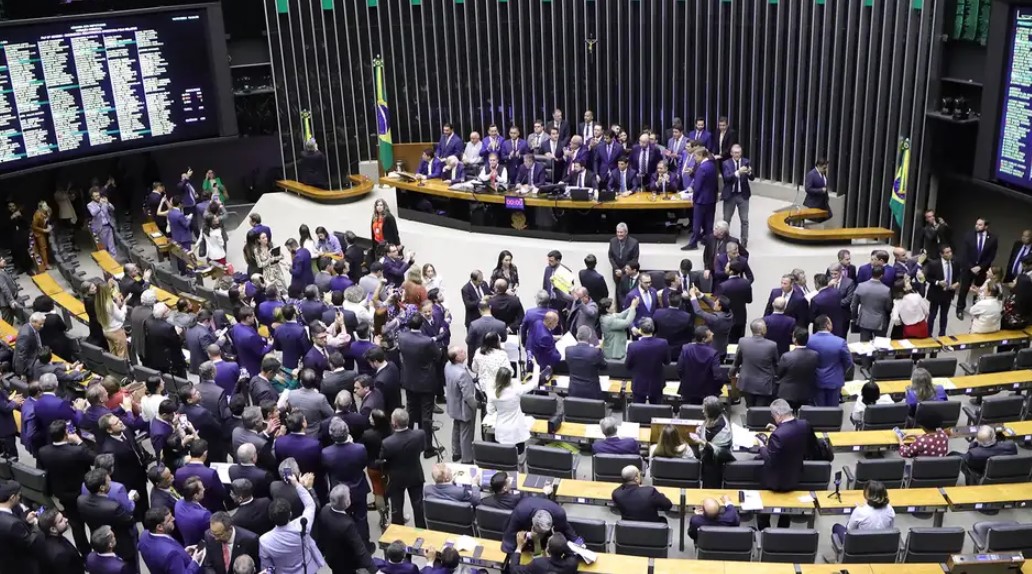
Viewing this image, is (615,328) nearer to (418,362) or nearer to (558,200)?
(418,362)

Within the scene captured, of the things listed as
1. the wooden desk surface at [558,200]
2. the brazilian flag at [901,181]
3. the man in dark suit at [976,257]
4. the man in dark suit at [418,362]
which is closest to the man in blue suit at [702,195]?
the wooden desk surface at [558,200]

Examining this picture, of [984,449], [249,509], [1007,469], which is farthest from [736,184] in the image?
[249,509]

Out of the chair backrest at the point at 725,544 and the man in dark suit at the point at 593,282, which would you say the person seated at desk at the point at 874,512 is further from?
the man in dark suit at the point at 593,282

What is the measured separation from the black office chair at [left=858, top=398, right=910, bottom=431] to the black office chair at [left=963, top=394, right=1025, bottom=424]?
2.51 feet

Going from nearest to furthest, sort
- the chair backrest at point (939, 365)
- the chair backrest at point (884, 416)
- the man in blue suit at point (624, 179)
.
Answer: the chair backrest at point (884, 416) < the chair backrest at point (939, 365) < the man in blue suit at point (624, 179)

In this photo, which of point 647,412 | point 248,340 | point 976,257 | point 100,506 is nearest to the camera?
point 100,506

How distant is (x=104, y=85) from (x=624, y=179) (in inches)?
327

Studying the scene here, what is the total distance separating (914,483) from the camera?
859cm

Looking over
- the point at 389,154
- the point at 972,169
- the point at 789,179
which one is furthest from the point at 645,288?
the point at 389,154

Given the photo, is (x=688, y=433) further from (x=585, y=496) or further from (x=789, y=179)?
(x=789, y=179)

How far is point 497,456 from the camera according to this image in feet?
29.1

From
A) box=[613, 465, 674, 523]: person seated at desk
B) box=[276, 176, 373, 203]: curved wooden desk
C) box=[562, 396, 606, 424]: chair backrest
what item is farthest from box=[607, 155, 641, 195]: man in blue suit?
box=[613, 465, 674, 523]: person seated at desk

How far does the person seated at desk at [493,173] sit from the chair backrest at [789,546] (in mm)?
9402

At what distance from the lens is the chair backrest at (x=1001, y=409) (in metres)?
9.52
